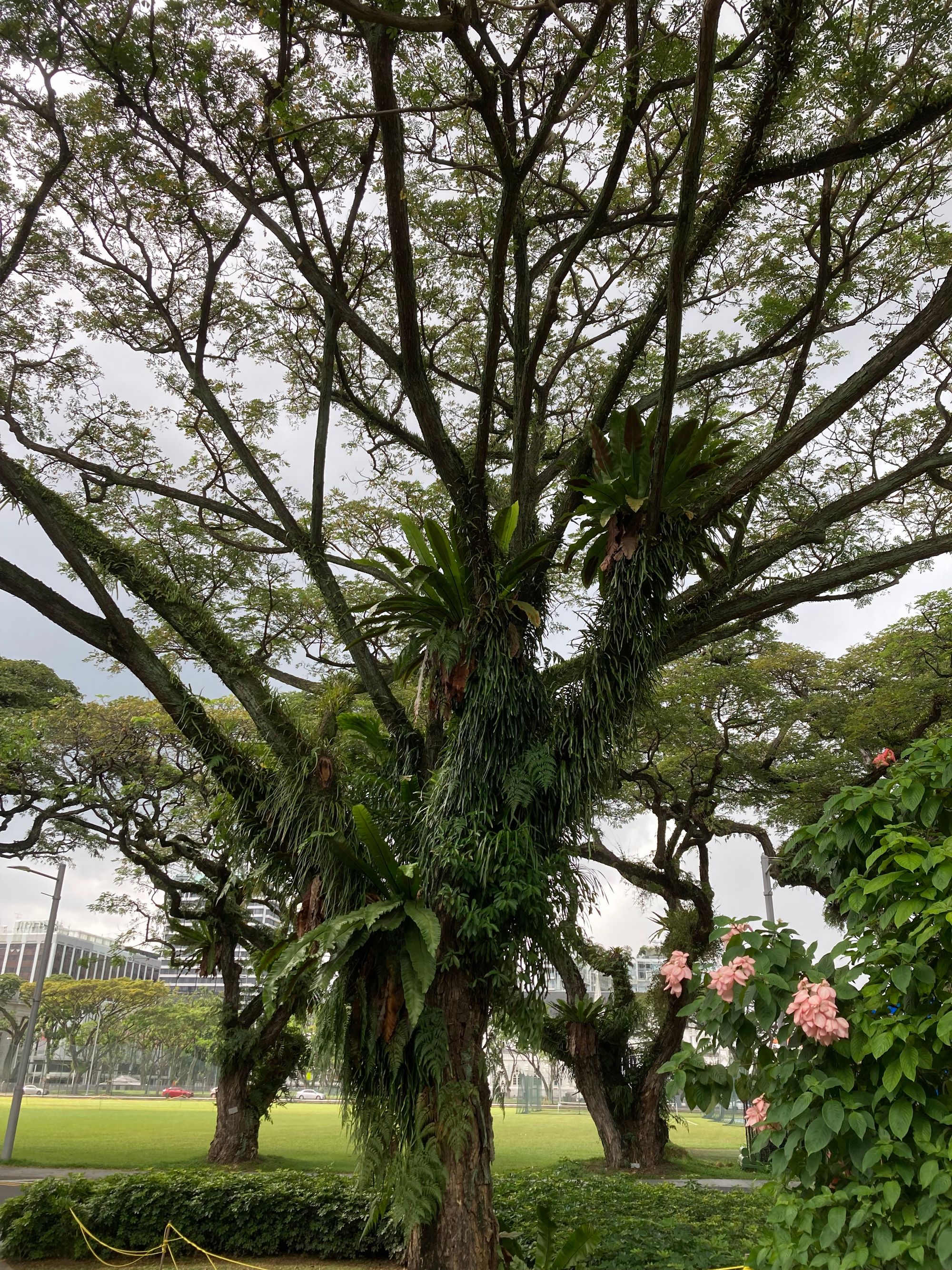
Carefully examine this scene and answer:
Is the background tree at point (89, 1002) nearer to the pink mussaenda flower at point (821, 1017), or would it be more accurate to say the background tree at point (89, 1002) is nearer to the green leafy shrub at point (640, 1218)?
the green leafy shrub at point (640, 1218)

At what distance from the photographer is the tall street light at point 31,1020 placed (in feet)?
47.0

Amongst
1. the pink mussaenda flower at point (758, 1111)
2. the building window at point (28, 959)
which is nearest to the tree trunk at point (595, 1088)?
the pink mussaenda flower at point (758, 1111)

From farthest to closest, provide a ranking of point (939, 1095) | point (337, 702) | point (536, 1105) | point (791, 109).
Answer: point (536, 1105), point (337, 702), point (791, 109), point (939, 1095)

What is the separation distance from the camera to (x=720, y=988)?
2656 mm

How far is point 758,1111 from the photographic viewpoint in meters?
2.89

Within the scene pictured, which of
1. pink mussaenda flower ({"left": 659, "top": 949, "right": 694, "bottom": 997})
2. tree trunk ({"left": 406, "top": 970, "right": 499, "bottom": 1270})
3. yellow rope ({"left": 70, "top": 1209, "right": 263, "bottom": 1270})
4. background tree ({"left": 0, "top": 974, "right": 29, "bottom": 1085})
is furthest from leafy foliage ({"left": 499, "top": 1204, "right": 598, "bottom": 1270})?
background tree ({"left": 0, "top": 974, "right": 29, "bottom": 1085})

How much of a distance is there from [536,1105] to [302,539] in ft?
150

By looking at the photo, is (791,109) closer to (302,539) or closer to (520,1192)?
(302,539)

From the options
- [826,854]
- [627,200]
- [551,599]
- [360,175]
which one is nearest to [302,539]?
[551,599]

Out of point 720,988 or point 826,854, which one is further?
point 826,854

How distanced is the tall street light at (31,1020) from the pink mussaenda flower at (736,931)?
14335 mm

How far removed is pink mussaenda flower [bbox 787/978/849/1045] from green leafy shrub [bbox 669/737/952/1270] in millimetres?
27

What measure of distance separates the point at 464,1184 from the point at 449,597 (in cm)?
403

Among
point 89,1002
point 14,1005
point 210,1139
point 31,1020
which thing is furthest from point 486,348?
point 14,1005
